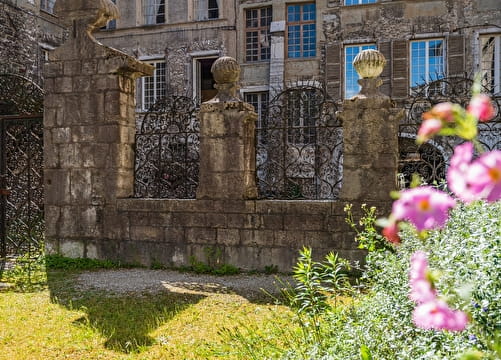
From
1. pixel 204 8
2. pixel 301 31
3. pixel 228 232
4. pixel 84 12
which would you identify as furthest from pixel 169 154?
pixel 204 8

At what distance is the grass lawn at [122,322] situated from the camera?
12.0ft

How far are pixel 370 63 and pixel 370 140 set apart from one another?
35.6 inches

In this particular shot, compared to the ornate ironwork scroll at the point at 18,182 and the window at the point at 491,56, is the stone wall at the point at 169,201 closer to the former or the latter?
the ornate ironwork scroll at the point at 18,182

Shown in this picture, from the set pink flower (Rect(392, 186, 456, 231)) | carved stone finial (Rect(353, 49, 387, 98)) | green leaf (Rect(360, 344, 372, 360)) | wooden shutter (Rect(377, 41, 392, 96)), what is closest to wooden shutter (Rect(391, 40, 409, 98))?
wooden shutter (Rect(377, 41, 392, 96))

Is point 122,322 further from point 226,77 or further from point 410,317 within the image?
point 226,77

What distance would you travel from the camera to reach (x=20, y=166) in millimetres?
8250

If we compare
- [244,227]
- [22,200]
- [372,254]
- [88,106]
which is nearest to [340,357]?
[372,254]

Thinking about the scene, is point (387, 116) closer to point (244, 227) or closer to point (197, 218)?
point (244, 227)

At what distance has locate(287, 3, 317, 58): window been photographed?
19109 mm

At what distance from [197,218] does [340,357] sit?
Result: 4231 millimetres

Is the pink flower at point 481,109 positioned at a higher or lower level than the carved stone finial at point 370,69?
lower

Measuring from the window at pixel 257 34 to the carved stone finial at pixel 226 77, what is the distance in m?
13.4

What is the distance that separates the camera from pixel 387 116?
6031mm

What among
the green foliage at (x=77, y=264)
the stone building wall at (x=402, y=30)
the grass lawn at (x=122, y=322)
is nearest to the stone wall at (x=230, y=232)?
the green foliage at (x=77, y=264)
